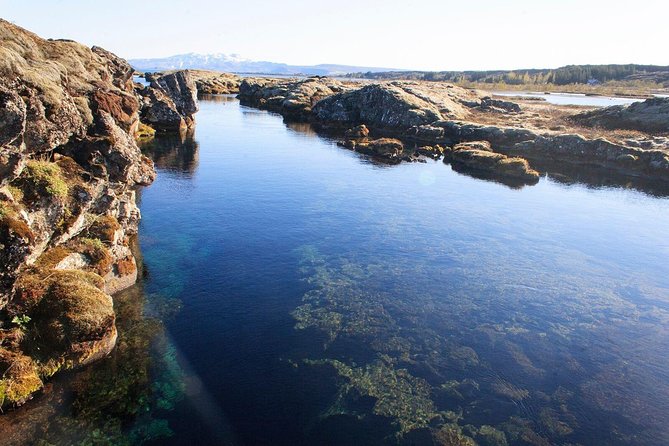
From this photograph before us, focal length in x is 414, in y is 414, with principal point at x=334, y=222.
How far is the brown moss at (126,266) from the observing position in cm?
3559

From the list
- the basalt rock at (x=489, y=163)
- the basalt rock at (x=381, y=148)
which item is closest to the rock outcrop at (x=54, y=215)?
the basalt rock at (x=381, y=148)

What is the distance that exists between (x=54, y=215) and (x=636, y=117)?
465 ft

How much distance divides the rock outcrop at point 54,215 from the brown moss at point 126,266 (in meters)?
0.10

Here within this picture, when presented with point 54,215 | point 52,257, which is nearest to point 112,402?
point 52,257

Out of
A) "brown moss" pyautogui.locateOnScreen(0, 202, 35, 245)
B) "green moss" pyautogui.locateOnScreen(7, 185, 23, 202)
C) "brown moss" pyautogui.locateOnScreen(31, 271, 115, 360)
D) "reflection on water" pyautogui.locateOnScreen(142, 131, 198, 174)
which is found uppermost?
"green moss" pyautogui.locateOnScreen(7, 185, 23, 202)

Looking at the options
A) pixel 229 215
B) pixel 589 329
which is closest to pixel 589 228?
pixel 589 329

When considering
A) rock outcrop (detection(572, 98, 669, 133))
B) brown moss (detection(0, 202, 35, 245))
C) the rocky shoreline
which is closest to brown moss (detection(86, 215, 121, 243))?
brown moss (detection(0, 202, 35, 245))

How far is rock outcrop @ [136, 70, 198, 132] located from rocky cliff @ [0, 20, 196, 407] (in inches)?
2777

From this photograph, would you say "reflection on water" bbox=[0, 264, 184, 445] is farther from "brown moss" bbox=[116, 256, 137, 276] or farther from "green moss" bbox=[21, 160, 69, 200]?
"green moss" bbox=[21, 160, 69, 200]

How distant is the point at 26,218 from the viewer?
2672 cm

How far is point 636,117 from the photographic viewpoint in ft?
388

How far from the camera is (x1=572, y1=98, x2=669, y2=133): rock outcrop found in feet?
373

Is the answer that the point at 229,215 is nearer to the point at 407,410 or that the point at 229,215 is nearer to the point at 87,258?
the point at 87,258

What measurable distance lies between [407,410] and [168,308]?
20204 millimetres
